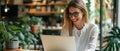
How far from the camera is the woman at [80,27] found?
2.84 metres

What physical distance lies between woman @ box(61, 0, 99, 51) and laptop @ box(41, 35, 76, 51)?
0.98ft

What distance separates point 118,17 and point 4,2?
5.18 metres

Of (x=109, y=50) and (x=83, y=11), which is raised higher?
(x=83, y=11)

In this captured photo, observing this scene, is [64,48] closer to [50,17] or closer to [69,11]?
[69,11]

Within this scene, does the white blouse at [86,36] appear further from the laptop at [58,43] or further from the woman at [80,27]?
the laptop at [58,43]

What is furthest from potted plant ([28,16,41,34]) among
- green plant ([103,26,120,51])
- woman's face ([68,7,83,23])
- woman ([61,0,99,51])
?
woman's face ([68,7,83,23])

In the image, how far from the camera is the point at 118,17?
19.0 feet

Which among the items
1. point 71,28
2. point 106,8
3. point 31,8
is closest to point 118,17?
point 106,8

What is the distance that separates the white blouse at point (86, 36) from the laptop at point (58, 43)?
304 mm

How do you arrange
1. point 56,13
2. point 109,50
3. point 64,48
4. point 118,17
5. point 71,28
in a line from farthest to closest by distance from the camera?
point 56,13, point 118,17, point 109,50, point 71,28, point 64,48

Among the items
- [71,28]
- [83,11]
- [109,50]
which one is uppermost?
[83,11]

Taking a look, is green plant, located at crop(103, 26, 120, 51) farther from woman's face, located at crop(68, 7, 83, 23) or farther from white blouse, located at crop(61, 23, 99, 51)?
woman's face, located at crop(68, 7, 83, 23)

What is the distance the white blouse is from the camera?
2853mm

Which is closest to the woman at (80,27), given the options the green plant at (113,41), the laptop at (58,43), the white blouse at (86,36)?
the white blouse at (86,36)
